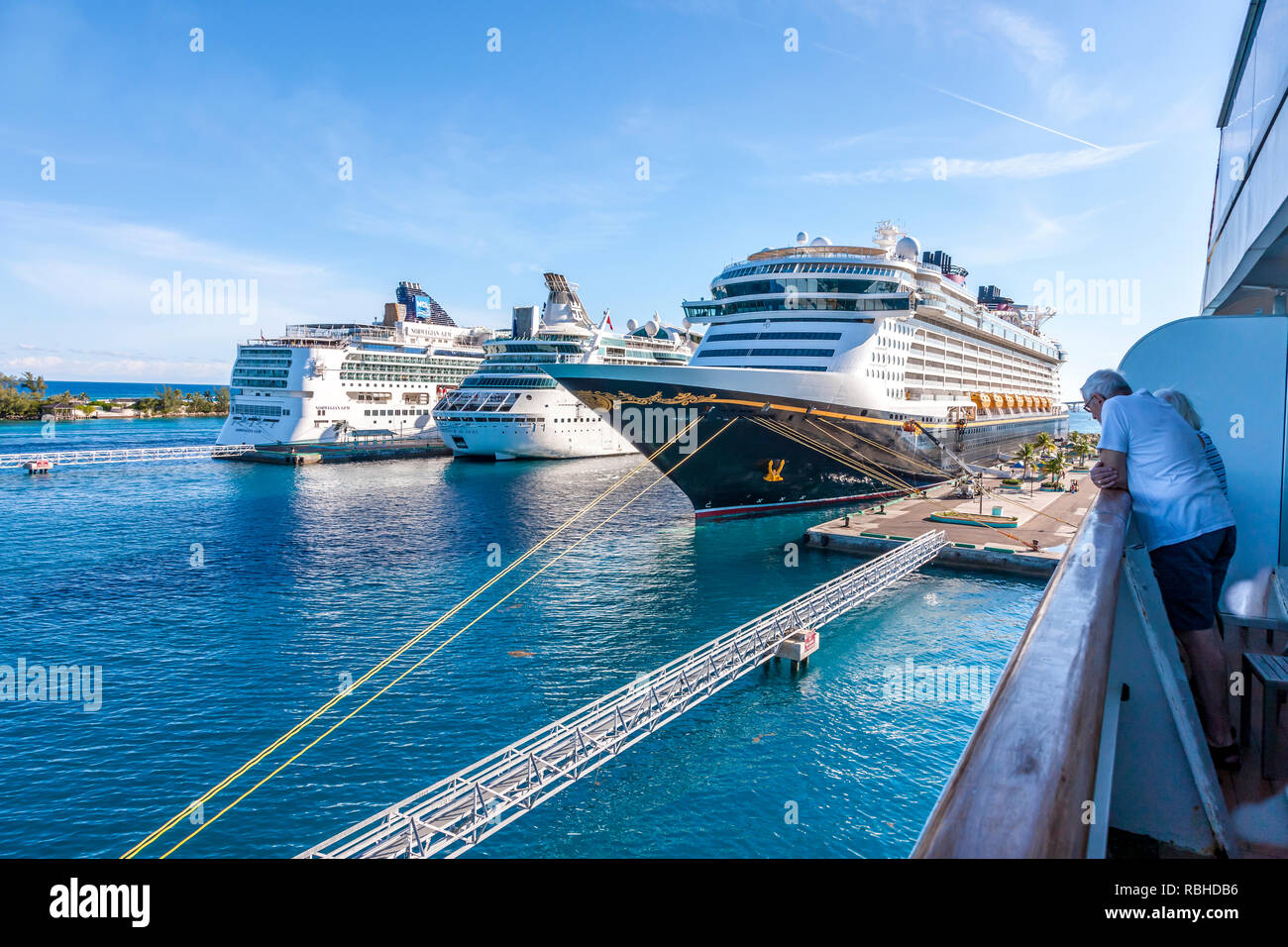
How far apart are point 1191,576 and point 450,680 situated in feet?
50.0

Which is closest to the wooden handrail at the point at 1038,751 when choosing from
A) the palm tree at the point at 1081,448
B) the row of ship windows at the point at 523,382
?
the palm tree at the point at 1081,448

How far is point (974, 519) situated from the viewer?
3044 centimetres

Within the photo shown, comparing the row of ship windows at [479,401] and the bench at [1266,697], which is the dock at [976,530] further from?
the row of ship windows at [479,401]

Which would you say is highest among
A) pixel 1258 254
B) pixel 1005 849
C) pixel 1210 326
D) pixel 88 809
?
pixel 1258 254

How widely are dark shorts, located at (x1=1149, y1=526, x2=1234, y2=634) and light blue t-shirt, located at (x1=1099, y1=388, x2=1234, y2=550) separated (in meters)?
0.04

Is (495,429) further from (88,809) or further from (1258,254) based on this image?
(1258,254)

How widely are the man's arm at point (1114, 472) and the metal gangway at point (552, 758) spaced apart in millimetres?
8314

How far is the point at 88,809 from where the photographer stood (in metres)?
11.5

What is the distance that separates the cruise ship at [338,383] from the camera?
6869 centimetres

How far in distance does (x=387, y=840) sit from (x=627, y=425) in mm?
21569

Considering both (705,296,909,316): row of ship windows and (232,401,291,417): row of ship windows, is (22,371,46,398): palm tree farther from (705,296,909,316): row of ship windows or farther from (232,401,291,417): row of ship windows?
(705,296,909,316): row of ship windows

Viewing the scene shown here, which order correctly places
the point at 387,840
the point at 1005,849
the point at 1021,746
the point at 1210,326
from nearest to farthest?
the point at 1005,849
the point at 1021,746
the point at 1210,326
the point at 387,840

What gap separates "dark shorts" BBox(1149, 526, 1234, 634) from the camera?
2.95 m
